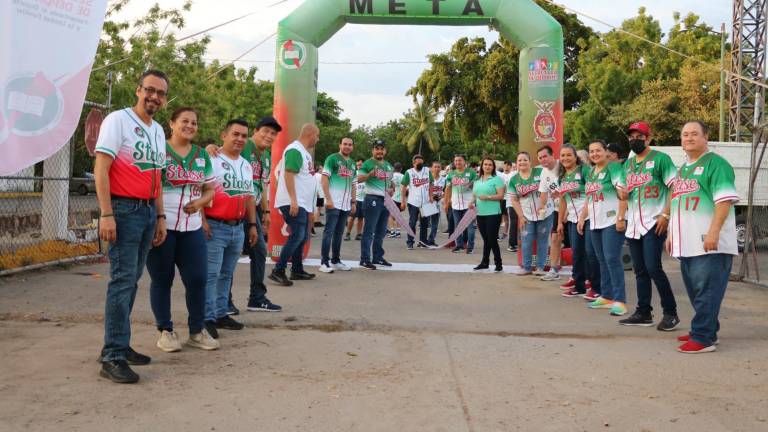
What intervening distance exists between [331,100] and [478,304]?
5955cm

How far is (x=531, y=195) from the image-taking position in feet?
30.5

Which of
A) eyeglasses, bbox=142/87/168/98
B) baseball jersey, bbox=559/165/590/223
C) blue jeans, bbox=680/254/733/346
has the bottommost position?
blue jeans, bbox=680/254/733/346

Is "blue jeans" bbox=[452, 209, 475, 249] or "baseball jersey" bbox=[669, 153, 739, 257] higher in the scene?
"baseball jersey" bbox=[669, 153, 739, 257]

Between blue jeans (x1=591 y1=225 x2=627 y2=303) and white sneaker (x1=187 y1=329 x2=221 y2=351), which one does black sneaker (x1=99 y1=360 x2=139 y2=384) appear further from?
blue jeans (x1=591 y1=225 x2=627 y2=303)

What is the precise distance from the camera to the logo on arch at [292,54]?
1021 centimetres

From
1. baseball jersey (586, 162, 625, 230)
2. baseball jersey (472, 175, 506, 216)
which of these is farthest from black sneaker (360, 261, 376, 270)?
baseball jersey (586, 162, 625, 230)

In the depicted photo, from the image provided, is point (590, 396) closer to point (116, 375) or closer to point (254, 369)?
point (254, 369)

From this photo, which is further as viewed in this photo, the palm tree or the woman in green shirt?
the palm tree

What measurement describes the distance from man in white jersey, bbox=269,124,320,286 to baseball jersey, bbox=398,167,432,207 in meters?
6.50

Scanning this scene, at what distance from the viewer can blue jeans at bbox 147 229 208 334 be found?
471cm

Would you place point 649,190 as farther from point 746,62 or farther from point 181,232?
point 746,62

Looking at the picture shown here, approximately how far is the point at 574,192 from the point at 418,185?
682 cm

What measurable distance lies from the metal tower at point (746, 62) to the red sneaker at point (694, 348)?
18.9 metres

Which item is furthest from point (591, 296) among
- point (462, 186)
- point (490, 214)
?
point (462, 186)
